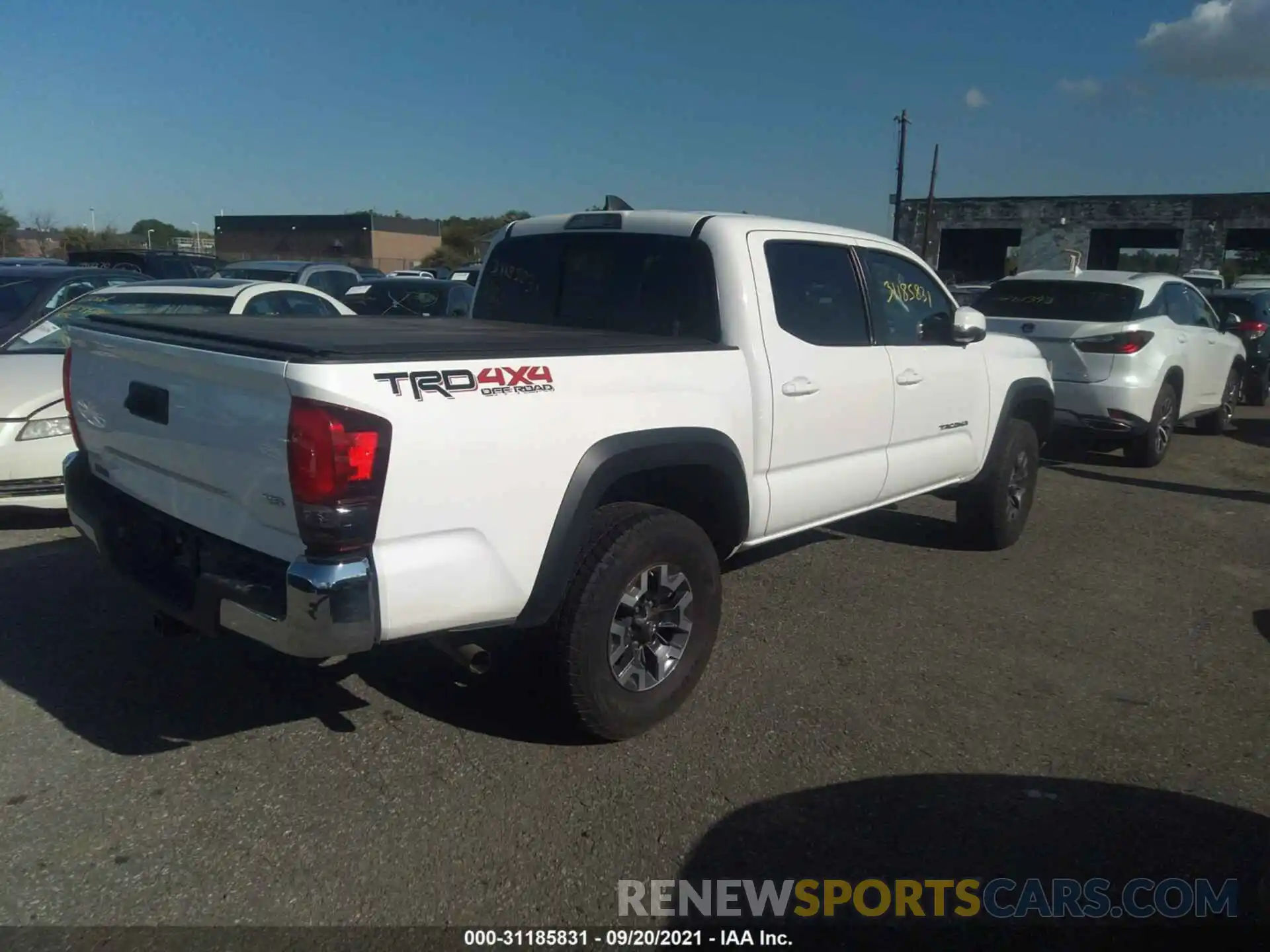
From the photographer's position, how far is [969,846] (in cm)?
320

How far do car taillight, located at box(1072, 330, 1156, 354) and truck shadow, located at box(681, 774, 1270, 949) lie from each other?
6151mm

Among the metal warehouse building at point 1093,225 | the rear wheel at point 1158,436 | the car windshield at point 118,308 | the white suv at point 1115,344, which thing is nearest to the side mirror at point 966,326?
the white suv at point 1115,344

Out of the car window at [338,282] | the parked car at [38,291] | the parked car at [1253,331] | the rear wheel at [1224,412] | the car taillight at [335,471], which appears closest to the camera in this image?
the car taillight at [335,471]

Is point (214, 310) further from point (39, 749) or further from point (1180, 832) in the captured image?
point (1180, 832)

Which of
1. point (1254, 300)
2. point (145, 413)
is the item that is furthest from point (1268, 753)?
point (1254, 300)

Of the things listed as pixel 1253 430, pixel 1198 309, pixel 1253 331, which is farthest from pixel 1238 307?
pixel 1198 309

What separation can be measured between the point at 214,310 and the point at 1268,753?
22.7 feet

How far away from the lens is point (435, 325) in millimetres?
4527

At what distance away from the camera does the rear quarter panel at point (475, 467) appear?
284 centimetres

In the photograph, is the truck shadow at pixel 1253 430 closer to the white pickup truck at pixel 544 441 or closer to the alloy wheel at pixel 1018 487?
the alloy wheel at pixel 1018 487

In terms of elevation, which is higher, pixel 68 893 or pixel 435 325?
pixel 435 325

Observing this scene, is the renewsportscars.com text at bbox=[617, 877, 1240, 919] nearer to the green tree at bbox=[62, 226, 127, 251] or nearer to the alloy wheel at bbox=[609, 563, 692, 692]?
the alloy wheel at bbox=[609, 563, 692, 692]

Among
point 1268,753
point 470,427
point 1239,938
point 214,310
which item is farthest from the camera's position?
point 214,310

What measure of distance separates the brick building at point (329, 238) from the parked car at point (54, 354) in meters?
51.0
